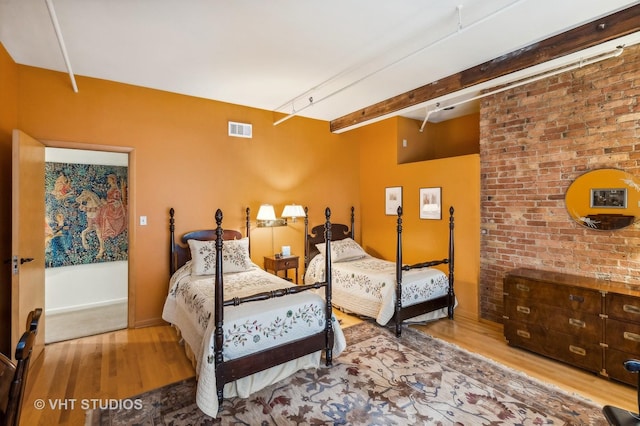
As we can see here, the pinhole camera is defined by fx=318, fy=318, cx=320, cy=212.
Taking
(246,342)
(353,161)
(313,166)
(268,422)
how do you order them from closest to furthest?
(268,422) < (246,342) < (313,166) < (353,161)

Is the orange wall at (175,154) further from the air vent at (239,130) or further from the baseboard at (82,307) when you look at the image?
the baseboard at (82,307)

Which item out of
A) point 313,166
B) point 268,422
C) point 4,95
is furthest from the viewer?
point 313,166

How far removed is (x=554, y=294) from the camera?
9.77 ft

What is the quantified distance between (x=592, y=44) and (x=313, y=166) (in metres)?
3.75

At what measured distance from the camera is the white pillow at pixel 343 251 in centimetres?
482

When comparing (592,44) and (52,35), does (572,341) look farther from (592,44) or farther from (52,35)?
(52,35)

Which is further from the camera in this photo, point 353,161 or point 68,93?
point 353,161

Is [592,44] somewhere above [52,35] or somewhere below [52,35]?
below

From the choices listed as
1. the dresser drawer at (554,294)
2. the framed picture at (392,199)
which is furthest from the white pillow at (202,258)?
the dresser drawer at (554,294)

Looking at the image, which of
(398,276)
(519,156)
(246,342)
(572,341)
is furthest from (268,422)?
(519,156)

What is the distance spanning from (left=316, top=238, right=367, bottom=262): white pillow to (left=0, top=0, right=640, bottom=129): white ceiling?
231 centimetres

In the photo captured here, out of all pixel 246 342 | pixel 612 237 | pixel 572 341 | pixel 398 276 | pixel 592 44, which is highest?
pixel 592 44

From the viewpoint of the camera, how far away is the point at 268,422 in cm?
219

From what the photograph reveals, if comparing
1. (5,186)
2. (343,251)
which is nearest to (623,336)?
(343,251)
